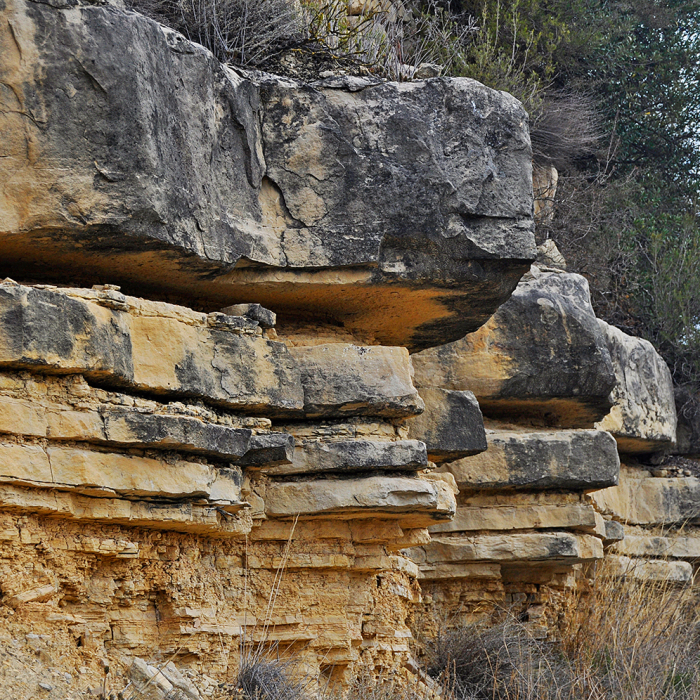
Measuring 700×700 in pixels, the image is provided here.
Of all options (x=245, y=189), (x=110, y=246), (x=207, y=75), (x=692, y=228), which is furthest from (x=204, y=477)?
(x=692, y=228)

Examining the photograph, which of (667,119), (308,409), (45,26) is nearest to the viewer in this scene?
(45,26)

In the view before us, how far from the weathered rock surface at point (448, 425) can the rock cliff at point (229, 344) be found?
2 centimetres

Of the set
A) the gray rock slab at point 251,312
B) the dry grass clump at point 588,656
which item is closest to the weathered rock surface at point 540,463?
the dry grass clump at point 588,656

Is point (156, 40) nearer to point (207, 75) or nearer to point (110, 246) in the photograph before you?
point (207, 75)

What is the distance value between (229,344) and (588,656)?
13.1 ft

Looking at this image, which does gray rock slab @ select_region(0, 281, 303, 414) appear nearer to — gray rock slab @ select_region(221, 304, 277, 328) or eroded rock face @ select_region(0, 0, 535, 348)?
gray rock slab @ select_region(221, 304, 277, 328)

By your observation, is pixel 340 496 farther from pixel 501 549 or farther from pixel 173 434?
pixel 501 549

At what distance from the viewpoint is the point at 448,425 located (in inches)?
233

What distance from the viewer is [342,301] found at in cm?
517

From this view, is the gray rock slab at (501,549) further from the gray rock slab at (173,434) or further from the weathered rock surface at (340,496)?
the gray rock slab at (173,434)

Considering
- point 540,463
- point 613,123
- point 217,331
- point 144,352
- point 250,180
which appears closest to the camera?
point 144,352

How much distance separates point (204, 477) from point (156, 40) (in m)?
1.98

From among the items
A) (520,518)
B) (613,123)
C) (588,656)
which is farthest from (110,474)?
(613,123)

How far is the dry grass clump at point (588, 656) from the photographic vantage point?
234 inches
